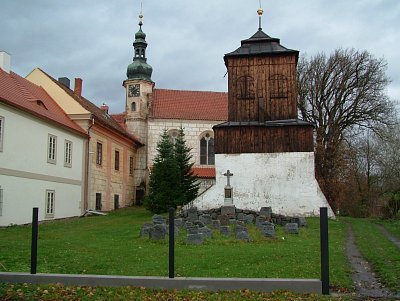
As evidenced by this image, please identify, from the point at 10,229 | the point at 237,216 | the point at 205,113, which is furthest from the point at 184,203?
the point at 205,113

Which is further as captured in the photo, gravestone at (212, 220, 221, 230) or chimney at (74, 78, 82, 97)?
chimney at (74, 78, 82, 97)

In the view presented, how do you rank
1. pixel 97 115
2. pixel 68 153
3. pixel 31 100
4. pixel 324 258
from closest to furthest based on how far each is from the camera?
pixel 324 258, pixel 31 100, pixel 68 153, pixel 97 115

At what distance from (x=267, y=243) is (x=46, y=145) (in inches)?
554

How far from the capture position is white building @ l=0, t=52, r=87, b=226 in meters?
20.2

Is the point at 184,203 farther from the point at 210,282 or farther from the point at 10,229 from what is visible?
the point at 210,282

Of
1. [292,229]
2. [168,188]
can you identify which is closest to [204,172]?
[168,188]

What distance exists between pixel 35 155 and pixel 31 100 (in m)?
3.27

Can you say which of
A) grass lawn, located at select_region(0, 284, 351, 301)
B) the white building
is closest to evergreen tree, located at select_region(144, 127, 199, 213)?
the white building

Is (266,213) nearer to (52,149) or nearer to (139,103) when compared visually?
(52,149)

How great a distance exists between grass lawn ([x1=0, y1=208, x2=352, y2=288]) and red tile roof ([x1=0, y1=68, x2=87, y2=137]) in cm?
793

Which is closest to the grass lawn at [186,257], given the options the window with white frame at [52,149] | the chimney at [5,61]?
the window with white frame at [52,149]

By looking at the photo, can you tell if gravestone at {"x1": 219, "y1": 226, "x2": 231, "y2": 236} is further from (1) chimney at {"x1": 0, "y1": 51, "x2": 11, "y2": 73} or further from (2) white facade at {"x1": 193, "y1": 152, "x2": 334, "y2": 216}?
(1) chimney at {"x1": 0, "y1": 51, "x2": 11, "y2": 73}

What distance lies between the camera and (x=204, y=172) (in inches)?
1483

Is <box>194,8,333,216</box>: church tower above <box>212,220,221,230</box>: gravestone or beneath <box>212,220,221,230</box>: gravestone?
above
